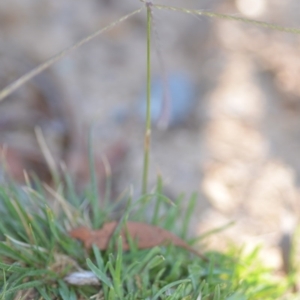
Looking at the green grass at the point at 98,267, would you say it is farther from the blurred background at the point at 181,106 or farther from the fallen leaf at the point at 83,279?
the blurred background at the point at 181,106

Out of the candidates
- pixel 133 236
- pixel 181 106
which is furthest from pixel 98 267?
pixel 181 106

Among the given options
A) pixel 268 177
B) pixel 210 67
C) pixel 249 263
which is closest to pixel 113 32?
pixel 210 67

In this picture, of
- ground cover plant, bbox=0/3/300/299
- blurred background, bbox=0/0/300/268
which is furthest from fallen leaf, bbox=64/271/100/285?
Result: blurred background, bbox=0/0/300/268

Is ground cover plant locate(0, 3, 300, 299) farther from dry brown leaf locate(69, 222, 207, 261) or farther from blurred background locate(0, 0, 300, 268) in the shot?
blurred background locate(0, 0, 300, 268)

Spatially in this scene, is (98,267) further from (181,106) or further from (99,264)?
(181,106)

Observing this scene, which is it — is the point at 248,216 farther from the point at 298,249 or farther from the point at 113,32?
the point at 113,32
